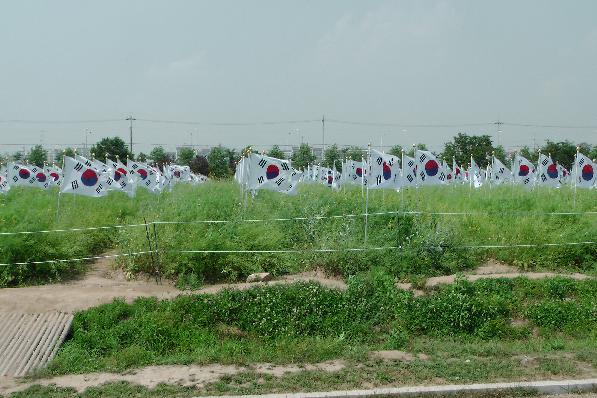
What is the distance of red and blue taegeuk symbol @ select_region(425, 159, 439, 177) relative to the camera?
16.8m

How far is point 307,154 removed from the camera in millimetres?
57344

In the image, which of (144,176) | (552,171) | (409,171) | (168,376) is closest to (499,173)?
(552,171)

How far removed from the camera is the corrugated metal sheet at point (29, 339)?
7.31 meters

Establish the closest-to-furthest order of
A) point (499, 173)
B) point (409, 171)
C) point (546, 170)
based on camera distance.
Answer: point (409, 171)
point (546, 170)
point (499, 173)

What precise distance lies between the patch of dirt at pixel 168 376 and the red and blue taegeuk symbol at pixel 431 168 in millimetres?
10433

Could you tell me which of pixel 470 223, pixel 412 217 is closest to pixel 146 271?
pixel 412 217

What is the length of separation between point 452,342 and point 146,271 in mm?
6050

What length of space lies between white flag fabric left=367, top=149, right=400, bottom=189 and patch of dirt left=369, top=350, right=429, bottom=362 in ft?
20.0

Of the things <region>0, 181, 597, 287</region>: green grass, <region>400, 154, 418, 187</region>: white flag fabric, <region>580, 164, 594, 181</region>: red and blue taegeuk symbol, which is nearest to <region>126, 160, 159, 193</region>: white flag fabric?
<region>0, 181, 597, 287</region>: green grass

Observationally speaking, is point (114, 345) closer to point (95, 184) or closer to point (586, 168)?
point (95, 184)

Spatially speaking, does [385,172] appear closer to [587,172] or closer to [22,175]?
[587,172]

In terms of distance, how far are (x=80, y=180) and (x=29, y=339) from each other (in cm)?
782

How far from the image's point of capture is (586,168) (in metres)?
18.6

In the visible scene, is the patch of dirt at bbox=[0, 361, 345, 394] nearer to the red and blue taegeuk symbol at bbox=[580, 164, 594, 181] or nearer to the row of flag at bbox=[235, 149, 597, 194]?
the row of flag at bbox=[235, 149, 597, 194]
